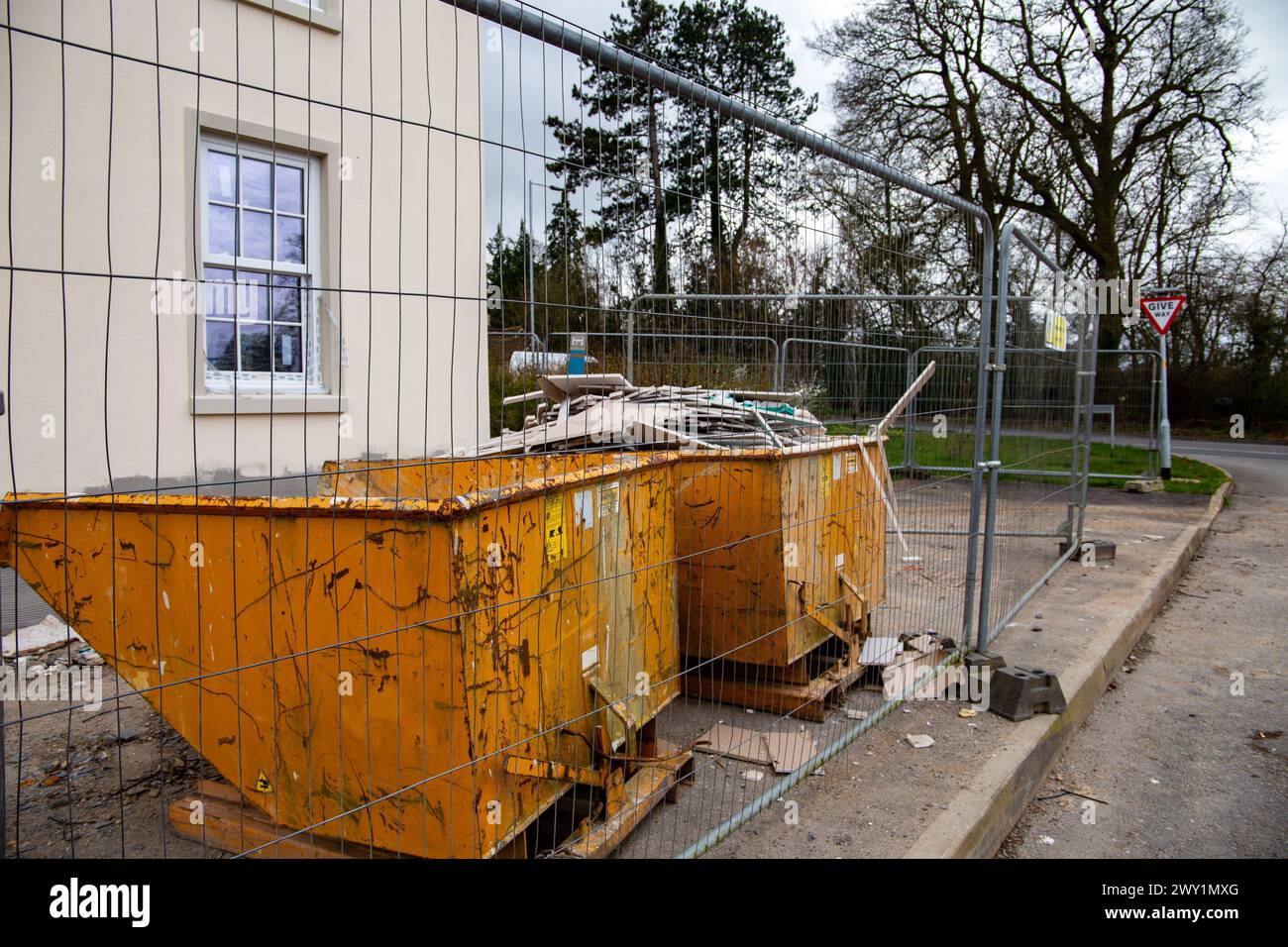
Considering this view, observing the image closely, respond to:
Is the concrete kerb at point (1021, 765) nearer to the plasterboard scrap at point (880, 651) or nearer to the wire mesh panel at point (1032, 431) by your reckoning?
the wire mesh panel at point (1032, 431)

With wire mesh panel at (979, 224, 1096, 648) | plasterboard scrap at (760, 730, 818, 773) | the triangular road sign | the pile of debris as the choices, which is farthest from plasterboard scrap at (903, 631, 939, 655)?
the triangular road sign

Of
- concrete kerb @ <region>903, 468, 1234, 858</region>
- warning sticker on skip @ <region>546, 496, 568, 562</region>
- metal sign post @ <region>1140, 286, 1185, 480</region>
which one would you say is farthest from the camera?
metal sign post @ <region>1140, 286, 1185, 480</region>

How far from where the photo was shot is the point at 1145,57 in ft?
59.5

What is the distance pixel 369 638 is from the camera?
2.22 metres

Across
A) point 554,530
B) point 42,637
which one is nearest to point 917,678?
point 554,530

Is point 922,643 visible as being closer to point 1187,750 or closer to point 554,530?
point 1187,750

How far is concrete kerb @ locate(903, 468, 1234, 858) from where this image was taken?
3.12 meters

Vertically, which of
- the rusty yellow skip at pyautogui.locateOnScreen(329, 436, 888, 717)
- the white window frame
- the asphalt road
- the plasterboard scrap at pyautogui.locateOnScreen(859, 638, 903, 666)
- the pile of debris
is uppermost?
the white window frame

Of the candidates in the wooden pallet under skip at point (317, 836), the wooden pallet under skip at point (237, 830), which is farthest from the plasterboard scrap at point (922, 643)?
the wooden pallet under skip at point (237, 830)

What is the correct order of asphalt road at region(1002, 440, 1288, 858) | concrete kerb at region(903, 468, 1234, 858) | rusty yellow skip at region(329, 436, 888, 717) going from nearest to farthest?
concrete kerb at region(903, 468, 1234, 858), asphalt road at region(1002, 440, 1288, 858), rusty yellow skip at region(329, 436, 888, 717)

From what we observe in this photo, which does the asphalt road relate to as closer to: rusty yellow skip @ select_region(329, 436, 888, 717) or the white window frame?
rusty yellow skip @ select_region(329, 436, 888, 717)

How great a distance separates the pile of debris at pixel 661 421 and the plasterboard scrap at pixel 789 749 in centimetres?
132

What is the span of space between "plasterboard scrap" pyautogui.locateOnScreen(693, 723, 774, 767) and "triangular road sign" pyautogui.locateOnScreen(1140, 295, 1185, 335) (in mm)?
12916

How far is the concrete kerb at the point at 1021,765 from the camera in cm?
312
